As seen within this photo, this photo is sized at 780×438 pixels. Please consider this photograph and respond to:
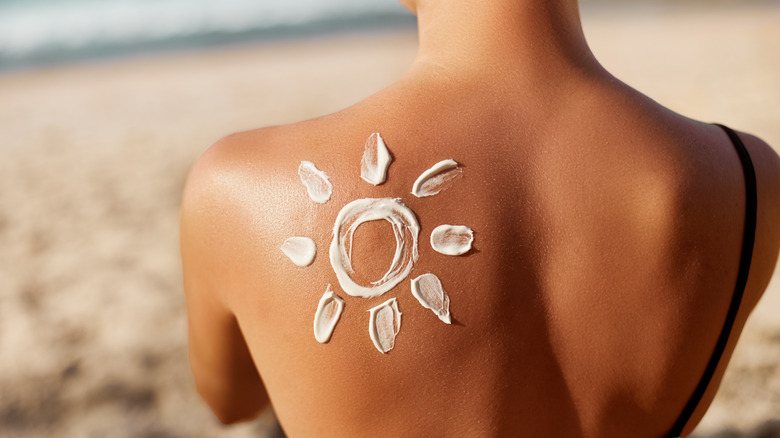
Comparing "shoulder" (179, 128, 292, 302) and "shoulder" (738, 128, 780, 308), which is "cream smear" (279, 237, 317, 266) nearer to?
"shoulder" (179, 128, 292, 302)

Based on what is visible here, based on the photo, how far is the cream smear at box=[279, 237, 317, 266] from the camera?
2.69ft

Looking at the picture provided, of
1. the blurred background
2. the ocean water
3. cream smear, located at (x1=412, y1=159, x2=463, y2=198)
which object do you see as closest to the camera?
cream smear, located at (x1=412, y1=159, x2=463, y2=198)

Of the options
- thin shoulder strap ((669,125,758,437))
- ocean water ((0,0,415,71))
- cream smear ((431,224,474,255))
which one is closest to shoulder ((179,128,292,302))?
cream smear ((431,224,474,255))

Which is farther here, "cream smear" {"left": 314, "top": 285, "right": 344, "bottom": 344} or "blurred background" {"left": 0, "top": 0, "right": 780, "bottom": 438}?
"blurred background" {"left": 0, "top": 0, "right": 780, "bottom": 438}

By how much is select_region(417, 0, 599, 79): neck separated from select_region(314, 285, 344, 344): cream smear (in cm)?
32

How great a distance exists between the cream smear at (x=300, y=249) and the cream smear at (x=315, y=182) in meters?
0.05

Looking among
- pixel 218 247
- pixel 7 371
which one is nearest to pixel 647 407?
pixel 218 247

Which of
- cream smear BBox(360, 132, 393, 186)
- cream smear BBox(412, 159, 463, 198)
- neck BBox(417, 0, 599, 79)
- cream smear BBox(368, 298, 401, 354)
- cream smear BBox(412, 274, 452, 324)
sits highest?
neck BBox(417, 0, 599, 79)

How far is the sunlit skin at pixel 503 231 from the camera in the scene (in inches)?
31.6

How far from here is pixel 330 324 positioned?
84 cm

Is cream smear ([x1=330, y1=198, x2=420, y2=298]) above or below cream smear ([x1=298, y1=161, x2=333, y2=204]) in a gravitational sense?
below

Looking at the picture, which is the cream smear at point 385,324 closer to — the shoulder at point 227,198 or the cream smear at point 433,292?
the cream smear at point 433,292

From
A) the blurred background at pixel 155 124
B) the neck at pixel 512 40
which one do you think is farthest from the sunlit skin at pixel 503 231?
the blurred background at pixel 155 124

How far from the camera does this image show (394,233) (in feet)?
2.64
